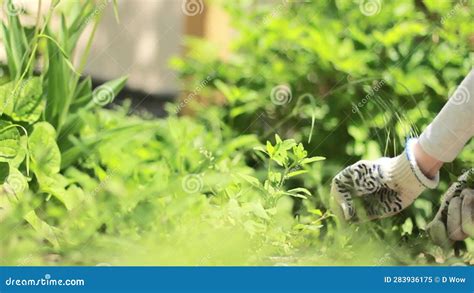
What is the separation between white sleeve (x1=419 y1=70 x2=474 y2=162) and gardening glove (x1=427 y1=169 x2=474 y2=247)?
20 cm

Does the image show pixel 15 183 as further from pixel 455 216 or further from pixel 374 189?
pixel 455 216

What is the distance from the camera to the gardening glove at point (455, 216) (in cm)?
248

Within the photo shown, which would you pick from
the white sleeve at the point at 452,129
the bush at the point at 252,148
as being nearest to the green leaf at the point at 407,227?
the bush at the point at 252,148

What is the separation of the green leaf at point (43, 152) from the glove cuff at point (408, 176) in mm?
938

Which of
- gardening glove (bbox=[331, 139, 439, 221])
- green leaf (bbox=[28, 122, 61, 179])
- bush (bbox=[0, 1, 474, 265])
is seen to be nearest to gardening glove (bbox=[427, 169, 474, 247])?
bush (bbox=[0, 1, 474, 265])

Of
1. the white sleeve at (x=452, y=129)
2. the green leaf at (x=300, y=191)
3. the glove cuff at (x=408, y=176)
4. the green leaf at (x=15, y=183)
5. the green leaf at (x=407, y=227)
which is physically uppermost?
the white sleeve at (x=452, y=129)

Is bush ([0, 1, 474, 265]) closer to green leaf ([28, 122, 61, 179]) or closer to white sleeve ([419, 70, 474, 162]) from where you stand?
green leaf ([28, 122, 61, 179])

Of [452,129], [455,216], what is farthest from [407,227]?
[452,129]

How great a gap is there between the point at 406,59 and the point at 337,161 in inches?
23.4

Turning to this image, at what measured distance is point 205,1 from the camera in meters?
4.13

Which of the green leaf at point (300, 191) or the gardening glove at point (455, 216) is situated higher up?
the green leaf at point (300, 191)

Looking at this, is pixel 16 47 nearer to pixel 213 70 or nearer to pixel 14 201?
pixel 14 201

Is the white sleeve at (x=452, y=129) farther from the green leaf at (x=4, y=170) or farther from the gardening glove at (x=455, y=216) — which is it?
the green leaf at (x=4, y=170)

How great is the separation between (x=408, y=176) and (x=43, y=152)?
1.02m
